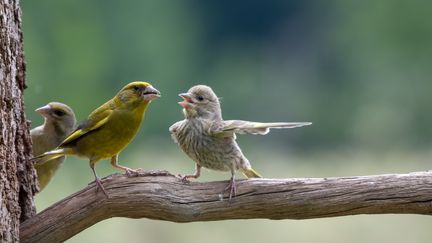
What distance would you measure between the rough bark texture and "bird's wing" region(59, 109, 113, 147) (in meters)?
0.38

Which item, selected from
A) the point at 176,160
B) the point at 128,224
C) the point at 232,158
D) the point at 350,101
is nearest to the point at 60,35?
the point at 350,101

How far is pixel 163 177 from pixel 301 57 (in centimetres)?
1980

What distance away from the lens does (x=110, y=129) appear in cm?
695

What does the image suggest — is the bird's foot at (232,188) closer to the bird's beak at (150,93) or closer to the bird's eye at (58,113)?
the bird's beak at (150,93)

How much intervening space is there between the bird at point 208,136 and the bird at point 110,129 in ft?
1.36

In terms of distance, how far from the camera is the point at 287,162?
50.9 feet

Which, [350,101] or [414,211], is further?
[350,101]

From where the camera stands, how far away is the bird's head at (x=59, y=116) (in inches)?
302

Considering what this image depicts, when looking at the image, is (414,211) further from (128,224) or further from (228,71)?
(228,71)

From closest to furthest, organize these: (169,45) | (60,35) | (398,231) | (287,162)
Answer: (398,231)
(287,162)
(60,35)
(169,45)

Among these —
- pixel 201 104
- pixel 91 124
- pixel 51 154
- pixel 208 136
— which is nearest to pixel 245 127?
pixel 208 136

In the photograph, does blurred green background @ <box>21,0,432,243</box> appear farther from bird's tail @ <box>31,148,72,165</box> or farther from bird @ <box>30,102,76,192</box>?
bird's tail @ <box>31,148,72,165</box>

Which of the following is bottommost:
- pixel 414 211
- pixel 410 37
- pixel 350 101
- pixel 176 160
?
pixel 414 211

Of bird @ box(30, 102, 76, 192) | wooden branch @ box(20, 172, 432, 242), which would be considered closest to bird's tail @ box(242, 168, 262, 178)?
wooden branch @ box(20, 172, 432, 242)
